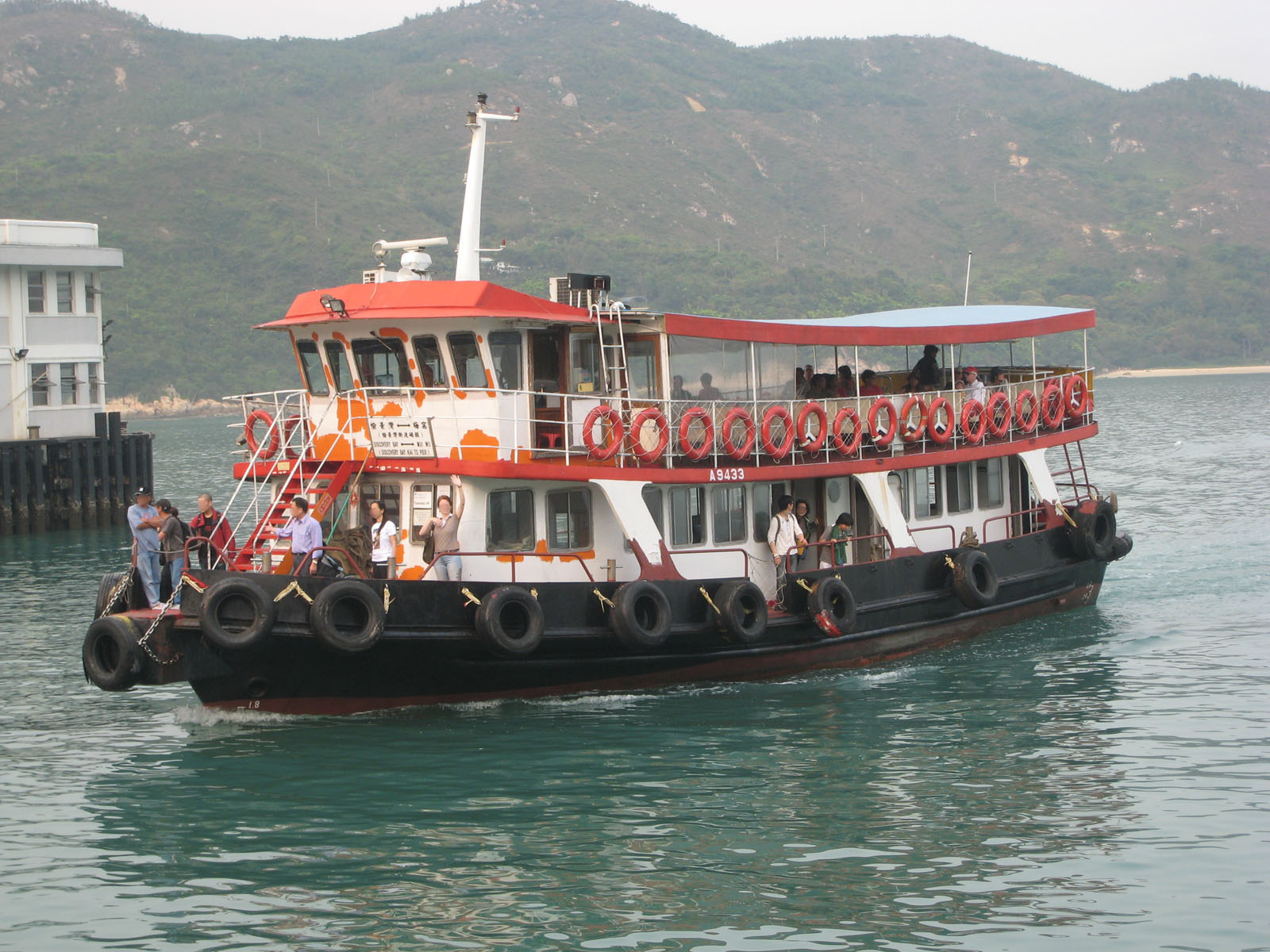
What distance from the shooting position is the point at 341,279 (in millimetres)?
101000

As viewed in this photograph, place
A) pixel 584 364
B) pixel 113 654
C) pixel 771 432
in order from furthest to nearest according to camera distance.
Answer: pixel 771 432
pixel 584 364
pixel 113 654

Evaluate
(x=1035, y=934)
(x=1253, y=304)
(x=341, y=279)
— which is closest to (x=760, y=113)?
(x=1253, y=304)

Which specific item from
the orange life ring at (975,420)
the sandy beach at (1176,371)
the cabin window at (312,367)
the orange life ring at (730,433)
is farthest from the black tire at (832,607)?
the sandy beach at (1176,371)

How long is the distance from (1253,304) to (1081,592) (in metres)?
132

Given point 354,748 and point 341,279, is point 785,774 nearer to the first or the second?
point 354,748

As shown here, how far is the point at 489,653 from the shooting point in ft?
47.9

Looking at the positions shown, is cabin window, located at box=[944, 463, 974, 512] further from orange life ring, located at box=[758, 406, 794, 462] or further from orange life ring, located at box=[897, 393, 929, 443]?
orange life ring, located at box=[758, 406, 794, 462]

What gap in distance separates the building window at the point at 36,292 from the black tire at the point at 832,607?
28171 millimetres

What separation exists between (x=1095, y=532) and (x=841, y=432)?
546 cm

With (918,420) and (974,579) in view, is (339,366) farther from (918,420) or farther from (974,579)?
(974,579)

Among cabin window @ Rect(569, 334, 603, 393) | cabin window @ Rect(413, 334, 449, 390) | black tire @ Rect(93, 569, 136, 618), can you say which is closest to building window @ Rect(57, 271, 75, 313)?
black tire @ Rect(93, 569, 136, 618)

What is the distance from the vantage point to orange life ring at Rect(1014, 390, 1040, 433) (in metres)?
20.1

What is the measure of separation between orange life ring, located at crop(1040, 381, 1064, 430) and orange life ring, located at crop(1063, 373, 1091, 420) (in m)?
0.27

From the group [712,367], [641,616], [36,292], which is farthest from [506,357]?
[36,292]
